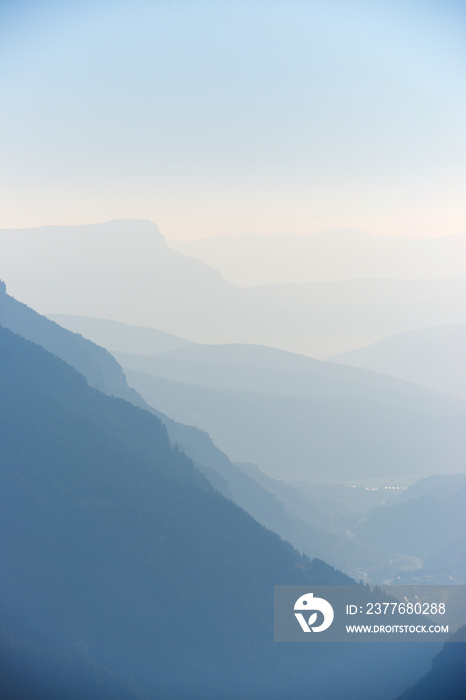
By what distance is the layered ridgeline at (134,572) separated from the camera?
233 feet

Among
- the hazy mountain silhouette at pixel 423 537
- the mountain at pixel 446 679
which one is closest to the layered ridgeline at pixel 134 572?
the mountain at pixel 446 679

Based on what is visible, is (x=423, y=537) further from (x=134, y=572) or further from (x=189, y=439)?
(x=134, y=572)

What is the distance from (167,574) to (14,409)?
75.4 ft

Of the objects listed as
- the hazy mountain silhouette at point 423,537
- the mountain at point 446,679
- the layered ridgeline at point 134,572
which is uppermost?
the hazy mountain silhouette at point 423,537

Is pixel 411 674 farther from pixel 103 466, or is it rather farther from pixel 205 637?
pixel 103 466

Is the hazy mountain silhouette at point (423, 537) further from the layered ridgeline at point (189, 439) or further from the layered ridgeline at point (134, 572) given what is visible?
the layered ridgeline at point (134, 572)

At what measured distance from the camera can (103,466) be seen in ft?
282

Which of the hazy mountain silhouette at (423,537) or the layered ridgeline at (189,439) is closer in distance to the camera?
the layered ridgeline at (189,439)

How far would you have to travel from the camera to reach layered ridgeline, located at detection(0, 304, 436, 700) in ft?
233

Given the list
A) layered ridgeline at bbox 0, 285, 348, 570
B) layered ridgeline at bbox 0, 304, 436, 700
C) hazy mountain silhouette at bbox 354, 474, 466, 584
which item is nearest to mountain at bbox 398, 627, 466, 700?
layered ridgeline at bbox 0, 304, 436, 700

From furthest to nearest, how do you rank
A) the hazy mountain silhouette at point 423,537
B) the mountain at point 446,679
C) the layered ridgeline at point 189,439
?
the hazy mountain silhouette at point 423,537
the layered ridgeline at point 189,439
the mountain at point 446,679

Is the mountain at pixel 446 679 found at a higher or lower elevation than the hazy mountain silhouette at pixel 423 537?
lower

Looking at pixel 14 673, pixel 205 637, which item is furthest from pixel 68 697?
pixel 205 637

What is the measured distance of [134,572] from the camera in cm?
7825
